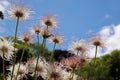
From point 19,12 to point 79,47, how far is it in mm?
857

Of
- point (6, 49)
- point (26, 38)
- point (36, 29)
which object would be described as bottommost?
point (6, 49)

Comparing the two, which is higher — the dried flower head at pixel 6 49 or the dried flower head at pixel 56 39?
the dried flower head at pixel 56 39

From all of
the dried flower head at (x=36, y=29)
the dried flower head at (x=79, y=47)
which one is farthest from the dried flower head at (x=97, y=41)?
the dried flower head at (x=36, y=29)

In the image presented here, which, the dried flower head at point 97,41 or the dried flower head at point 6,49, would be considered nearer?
the dried flower head at point 6,49

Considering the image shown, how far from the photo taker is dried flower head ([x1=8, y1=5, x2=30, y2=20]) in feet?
18.5

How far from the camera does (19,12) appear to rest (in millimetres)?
5699

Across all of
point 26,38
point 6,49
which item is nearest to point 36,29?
point 26,38

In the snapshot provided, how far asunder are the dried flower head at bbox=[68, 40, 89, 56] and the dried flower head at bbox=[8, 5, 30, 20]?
0.70m

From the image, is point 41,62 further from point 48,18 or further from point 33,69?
point 48,18

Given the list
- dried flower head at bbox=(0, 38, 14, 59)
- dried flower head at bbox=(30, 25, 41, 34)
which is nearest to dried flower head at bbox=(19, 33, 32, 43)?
dried flower head at bbox=(30, 25, 41, 34)

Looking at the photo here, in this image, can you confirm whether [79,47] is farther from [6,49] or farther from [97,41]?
[6,49]

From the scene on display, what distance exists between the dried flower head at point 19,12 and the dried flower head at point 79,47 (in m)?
0.70

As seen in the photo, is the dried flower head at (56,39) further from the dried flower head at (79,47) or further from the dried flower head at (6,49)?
the dried flower head at (6,49)

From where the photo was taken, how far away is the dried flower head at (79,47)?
18.9 ft
